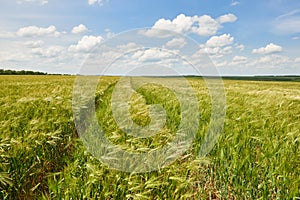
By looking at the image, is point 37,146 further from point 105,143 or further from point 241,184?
point 241,184

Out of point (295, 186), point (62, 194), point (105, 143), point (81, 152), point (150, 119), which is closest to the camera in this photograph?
point (295, 186)

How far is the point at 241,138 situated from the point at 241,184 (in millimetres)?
1119

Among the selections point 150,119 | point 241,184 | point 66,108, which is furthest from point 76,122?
point 241,184

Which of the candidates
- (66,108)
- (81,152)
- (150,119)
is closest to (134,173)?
(81,152)

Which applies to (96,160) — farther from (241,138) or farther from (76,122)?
(76,122)

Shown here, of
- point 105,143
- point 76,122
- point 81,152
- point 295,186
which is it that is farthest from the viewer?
point 76,122

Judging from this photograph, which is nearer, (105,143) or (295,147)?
(295,147)

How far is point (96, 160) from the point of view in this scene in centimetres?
309

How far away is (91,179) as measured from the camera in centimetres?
248

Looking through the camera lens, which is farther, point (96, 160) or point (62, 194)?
point (96, 160)

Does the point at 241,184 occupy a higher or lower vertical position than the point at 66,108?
lower

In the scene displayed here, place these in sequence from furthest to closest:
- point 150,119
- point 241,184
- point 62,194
A: point 150,119 → point 241,184 → point 62,194

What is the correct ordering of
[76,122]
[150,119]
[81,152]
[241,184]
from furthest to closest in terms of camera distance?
1. [76,122]
2. [150,119]
3. [81,152]
4. [241,184]

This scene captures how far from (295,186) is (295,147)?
127cm
